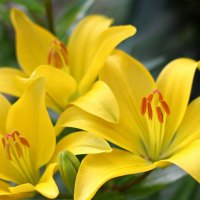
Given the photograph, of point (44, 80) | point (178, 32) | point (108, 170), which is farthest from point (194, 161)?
point (178, 32)

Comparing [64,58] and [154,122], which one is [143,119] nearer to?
[154,122]

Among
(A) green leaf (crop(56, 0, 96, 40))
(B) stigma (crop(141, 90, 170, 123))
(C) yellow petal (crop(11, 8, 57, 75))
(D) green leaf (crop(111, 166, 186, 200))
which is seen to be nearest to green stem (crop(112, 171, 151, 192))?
(D) green leaf (crop(111, 166, 186, 200))

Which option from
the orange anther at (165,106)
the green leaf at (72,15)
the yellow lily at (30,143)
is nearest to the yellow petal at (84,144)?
the yellow lily at (30,143)

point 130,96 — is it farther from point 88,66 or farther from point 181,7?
point 181,7

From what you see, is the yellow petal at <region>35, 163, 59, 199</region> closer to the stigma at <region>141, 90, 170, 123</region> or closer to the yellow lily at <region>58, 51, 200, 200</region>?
the yellow lily at <region>58, 51, 200, 200</region>

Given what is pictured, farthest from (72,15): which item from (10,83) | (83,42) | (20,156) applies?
(20,156)

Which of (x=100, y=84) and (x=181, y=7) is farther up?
(x=100, y=84)

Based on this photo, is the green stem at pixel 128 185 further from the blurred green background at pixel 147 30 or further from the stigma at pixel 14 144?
the stigma at pixel 14 144
